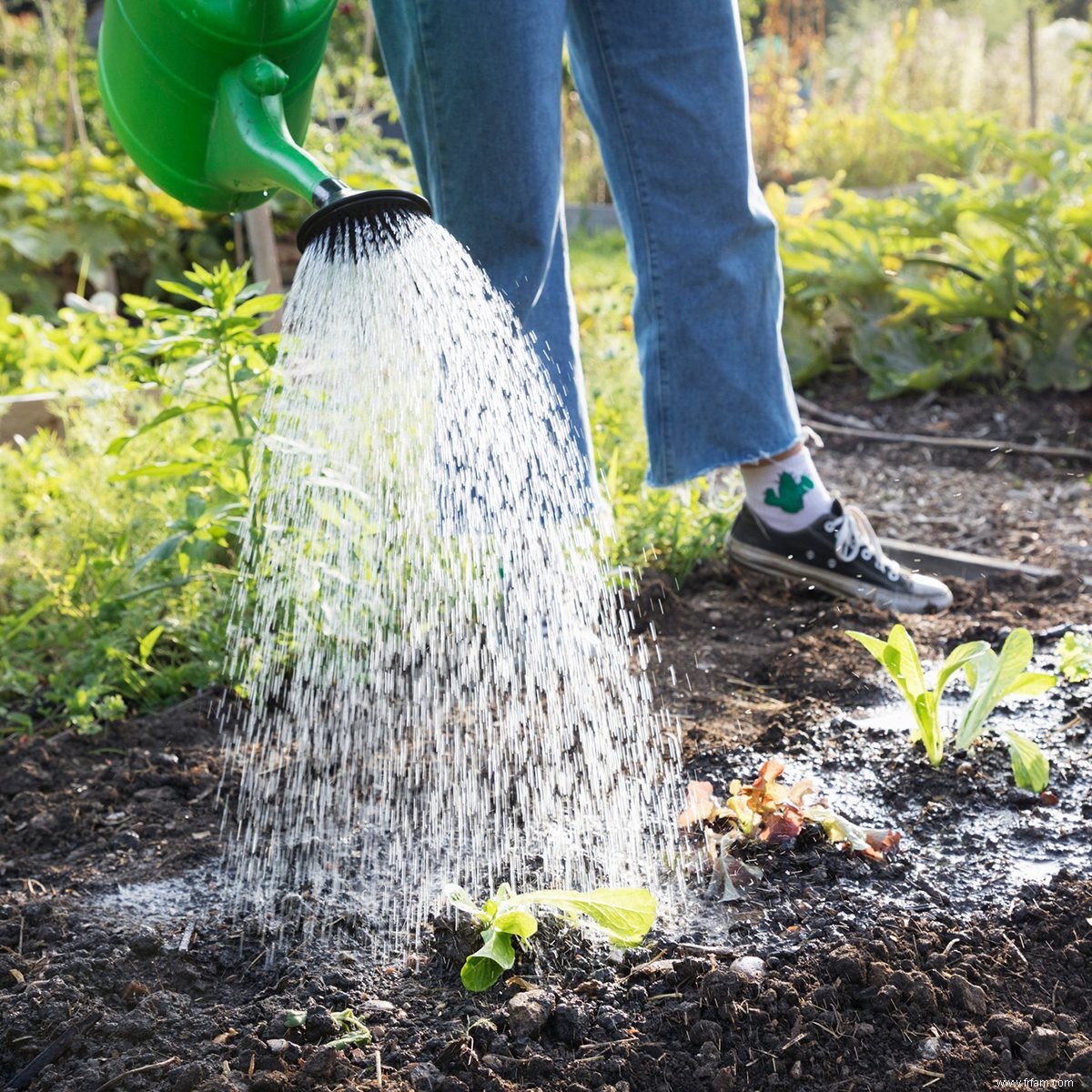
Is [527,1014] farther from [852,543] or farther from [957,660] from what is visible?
[852,543]

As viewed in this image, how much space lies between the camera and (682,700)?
1999 millimetres

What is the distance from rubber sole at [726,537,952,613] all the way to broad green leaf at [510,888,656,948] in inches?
46.9

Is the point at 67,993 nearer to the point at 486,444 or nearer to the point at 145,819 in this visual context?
the point at 145,819

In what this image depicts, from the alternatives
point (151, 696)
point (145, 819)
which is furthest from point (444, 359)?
point (151, 696)

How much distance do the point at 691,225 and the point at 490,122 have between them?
0.47 meters

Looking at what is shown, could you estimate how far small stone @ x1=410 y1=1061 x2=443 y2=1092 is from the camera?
1175mm

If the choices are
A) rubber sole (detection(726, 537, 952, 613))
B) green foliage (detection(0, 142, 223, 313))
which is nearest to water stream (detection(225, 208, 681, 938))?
rubber sole (detection(726, 537, 952, 613))

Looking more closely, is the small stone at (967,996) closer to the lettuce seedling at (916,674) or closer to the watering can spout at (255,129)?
the lettuce seedling at (916,674)

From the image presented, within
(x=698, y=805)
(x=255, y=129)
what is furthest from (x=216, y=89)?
(x=698, y=805)

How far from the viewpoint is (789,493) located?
235 centimetres

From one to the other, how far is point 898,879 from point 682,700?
594 millimetres

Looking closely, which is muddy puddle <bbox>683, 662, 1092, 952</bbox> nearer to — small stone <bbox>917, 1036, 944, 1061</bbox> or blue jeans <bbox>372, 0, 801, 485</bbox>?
small stone <bbox>917, 1036, 944, 1061</bbox>

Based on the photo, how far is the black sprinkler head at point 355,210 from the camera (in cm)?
139

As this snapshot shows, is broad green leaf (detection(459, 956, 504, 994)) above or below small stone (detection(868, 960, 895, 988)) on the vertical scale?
above
